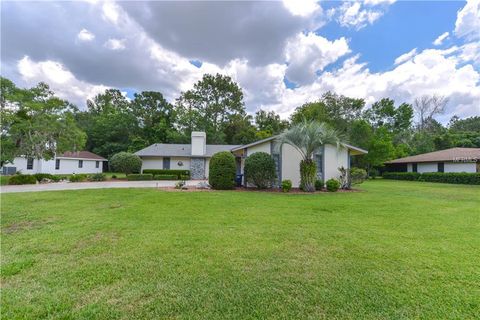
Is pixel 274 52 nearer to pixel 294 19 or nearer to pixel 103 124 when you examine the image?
pixel 294 19

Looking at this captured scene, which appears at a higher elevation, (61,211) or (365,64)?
(365,64)

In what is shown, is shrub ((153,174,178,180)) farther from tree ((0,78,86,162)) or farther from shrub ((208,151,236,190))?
shrub ((208,151,236,190))

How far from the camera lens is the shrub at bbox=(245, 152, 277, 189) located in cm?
1348

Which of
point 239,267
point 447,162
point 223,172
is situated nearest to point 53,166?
A: point 223,172

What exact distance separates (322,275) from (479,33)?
17.0m

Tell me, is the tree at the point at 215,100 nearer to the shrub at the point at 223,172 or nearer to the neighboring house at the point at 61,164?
the neighboring house at the point at 61,164

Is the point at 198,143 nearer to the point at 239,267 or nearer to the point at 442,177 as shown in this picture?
the point at 239,267

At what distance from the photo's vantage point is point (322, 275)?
10.4ft

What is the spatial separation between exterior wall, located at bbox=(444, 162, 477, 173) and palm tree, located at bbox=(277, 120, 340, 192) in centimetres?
1728

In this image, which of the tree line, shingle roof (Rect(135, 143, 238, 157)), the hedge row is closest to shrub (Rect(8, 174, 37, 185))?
the tree line

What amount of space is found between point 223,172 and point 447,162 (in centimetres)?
2324

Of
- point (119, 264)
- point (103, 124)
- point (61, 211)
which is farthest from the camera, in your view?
point (103, 124)

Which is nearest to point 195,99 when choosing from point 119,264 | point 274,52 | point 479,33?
point 274,52

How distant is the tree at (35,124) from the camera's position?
1633cm
